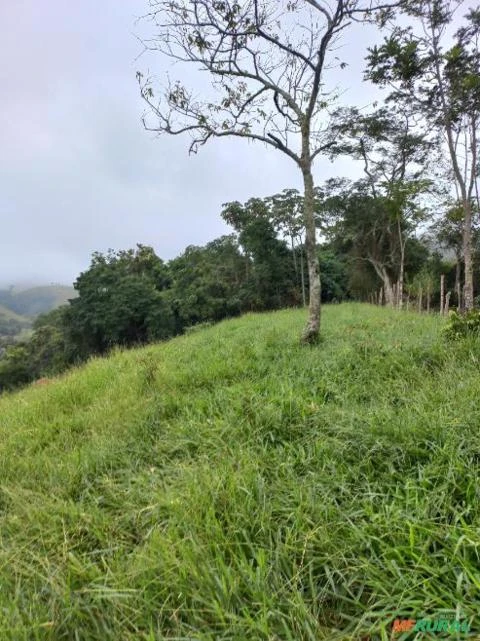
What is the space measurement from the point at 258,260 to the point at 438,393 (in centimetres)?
2257

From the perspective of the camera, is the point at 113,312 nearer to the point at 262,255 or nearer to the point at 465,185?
the point at 262,255

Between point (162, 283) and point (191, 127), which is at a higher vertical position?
point (191, 127)

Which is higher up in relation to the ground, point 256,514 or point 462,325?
point 462,325

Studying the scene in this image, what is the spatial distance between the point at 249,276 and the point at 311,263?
20.1 metres

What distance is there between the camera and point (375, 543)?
4.58 ft

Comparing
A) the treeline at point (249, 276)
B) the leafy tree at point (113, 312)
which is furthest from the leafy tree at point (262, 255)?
the leafy tree at point (113, 312)

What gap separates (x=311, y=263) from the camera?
17.0 ft

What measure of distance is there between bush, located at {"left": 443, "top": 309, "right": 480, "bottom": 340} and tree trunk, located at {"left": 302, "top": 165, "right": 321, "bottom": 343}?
1843mm

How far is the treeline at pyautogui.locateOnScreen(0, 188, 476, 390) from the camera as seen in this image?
64.7 feet

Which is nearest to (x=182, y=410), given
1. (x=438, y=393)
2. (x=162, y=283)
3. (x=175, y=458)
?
(x=175, y=458)

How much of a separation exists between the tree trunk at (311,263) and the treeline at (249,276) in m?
14.3

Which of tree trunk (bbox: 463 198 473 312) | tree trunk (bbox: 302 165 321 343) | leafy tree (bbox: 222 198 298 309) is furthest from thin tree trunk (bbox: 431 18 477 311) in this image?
leafy tree (bbox: 222 198 298 309)

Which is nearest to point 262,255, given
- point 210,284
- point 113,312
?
point 210,284

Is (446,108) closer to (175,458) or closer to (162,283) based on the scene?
(175,458)
